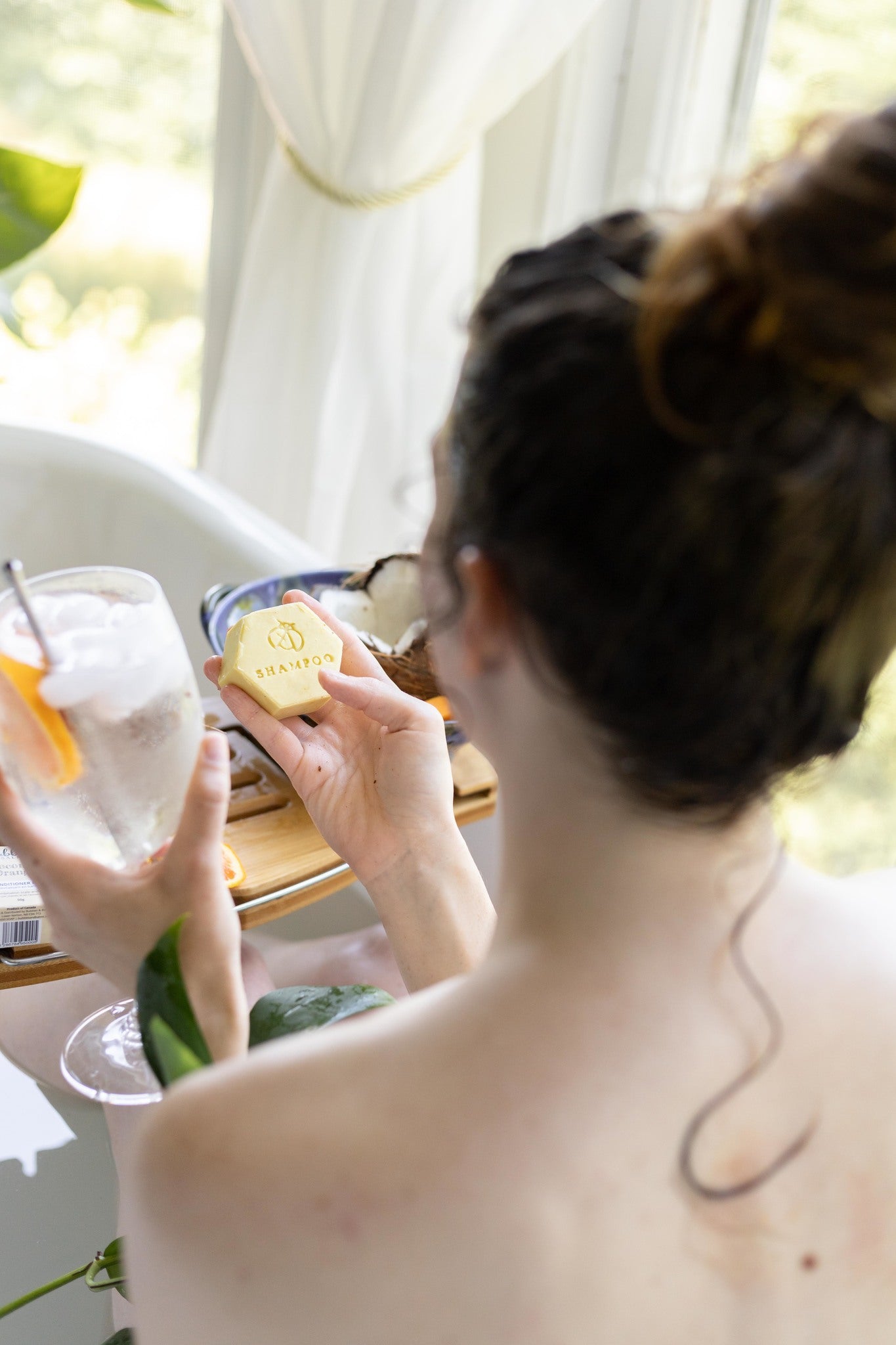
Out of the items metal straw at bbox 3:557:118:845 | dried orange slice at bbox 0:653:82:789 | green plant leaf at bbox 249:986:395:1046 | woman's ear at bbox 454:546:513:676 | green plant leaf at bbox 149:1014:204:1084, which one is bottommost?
green plant leaf at bbox 249:986:395:1046

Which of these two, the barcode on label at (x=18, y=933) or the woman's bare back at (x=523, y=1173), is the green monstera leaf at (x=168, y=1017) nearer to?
the woman's bare back at (x=523, y=1173)

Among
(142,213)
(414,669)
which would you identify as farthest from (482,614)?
(142,213)

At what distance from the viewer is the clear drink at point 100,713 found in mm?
657

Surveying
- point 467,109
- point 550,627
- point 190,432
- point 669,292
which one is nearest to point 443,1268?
point 550,627

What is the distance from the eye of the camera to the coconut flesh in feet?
4.73

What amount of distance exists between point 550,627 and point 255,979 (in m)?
0.85

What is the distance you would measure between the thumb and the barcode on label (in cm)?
44

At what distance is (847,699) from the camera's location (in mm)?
551

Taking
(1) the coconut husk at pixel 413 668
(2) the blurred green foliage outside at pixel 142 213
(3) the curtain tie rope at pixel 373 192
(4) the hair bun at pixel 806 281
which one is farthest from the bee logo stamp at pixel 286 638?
(3) the curtain tie rope at pixel 373 192

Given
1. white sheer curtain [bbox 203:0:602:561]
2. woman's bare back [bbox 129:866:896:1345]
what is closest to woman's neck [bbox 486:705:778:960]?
woman's bare back [bbox 129:866:896:1345]

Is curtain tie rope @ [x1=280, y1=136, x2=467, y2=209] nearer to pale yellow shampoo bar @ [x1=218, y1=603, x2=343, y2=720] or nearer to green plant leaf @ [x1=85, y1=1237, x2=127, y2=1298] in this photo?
pale yellow shampoo bar @ [x1=218, y1=603, x2=343, y2=720]

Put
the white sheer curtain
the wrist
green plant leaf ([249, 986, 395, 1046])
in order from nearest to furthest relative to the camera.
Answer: green plant leaf ([249, 986, 395, 1046]) → the wrist → the white sheer curtain

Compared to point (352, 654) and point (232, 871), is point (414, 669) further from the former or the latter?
point (232, 871)

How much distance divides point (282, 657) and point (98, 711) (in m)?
0.41
